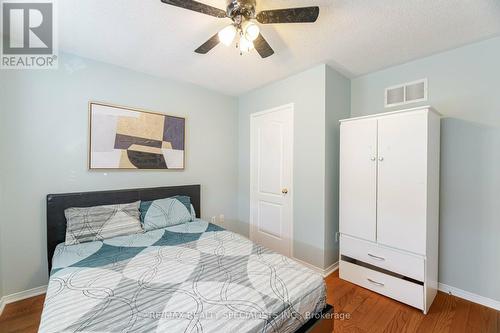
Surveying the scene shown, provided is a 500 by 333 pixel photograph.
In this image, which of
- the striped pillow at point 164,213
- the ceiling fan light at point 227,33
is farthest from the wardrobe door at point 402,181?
the striped pillow at point 164,213

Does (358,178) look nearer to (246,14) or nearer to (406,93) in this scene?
(406,93)

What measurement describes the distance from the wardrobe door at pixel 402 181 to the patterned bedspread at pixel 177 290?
3.71 feet

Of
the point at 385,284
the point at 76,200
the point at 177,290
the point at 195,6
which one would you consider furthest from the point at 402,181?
the point at 76,200

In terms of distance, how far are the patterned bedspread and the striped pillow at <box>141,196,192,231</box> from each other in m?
0.46

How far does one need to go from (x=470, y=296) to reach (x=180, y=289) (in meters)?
2.68

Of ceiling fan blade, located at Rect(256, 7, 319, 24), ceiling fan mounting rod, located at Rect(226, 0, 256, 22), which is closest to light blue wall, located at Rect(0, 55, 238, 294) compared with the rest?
ceiling fan mounting rod, located at Rect(226, 0, 256, 22)

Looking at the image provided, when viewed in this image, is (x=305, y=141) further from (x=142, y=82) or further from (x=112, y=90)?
(x=112, y=90)

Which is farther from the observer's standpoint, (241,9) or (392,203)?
(392,203)

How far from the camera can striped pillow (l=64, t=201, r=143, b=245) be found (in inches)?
78.4

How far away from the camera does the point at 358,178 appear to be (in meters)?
2.34

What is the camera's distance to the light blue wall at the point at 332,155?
256cm

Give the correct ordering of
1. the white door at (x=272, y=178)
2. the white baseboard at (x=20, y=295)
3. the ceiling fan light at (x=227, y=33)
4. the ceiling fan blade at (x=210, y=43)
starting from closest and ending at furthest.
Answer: the ceiling fan light at (x=227, y=33) → the ceiling fan blade at (x=210, y=43) → the white baseboard at (x=20, y=295) → the white door at (x=272, y=178)

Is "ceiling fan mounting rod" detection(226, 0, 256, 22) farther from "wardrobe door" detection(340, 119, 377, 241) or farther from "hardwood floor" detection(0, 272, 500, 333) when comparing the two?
"hardwood floor" detection(0, 272, 500, 333)

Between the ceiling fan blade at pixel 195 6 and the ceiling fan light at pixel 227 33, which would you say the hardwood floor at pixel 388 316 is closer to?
the ceiling fan light at pixel 227 33
